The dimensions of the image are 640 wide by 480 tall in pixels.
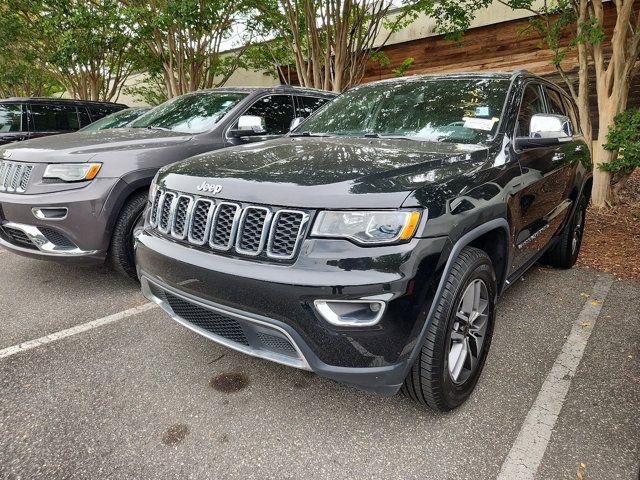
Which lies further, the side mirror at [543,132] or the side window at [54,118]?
the side window at [54,118]

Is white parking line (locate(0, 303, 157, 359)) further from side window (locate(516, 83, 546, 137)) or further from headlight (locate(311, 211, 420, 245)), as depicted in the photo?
side window (locate(516, 83, 546, 137))

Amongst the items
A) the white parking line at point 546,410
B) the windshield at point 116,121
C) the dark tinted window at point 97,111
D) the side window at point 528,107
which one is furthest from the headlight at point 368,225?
the dark tinted window at point 97,111

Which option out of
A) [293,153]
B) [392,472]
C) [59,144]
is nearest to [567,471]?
[392,472]

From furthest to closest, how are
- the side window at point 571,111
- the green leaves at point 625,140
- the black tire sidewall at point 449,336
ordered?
the green leaves at point 625,140, the side window at point 571,111, the black tire sidewall at point 449,336

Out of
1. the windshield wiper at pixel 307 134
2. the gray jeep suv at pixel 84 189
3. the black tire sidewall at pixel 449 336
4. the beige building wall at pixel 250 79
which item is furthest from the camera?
the beige building wall at pixel 250 79

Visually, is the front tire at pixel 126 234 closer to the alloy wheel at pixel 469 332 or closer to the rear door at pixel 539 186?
the alloy wheel at pixel 469 332

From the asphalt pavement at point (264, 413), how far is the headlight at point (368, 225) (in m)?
0.98

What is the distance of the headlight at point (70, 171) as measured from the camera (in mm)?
3242

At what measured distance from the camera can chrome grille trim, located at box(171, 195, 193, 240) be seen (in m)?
2.13

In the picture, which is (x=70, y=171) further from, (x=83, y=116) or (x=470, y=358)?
(x=83, y=116)

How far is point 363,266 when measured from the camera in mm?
1696

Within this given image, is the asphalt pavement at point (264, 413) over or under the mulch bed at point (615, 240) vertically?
over

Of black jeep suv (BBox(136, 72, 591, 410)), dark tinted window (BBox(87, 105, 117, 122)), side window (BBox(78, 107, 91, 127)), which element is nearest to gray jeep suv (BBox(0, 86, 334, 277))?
black jeep suv (BBox(136, 72, 591, 410))

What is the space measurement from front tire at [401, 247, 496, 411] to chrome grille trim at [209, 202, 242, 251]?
3.05ft
